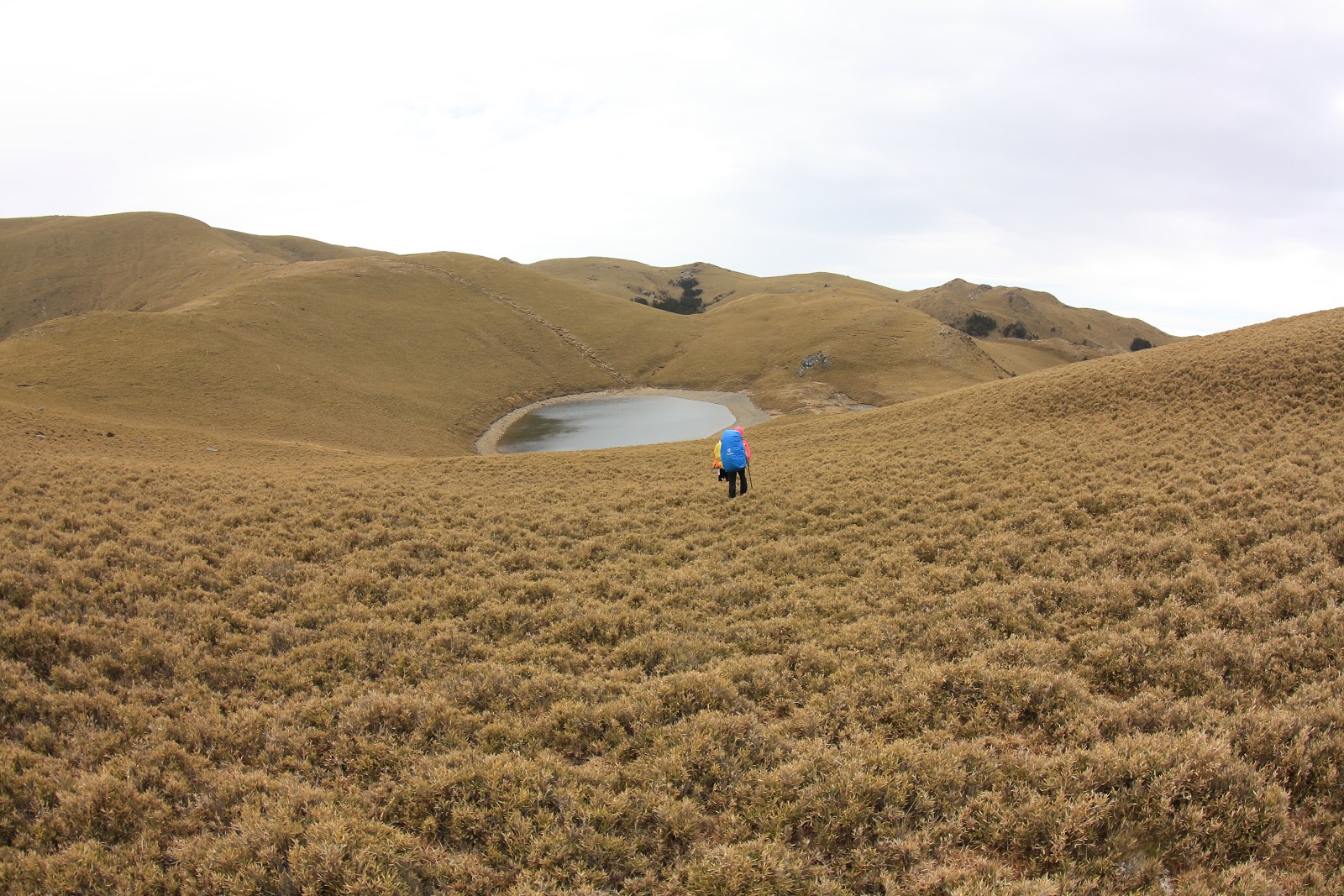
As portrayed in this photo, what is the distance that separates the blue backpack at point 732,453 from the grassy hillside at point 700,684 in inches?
54.0

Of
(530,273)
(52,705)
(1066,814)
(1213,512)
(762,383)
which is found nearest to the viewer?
(1066,814)

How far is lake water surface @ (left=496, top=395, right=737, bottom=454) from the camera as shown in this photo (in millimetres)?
58344

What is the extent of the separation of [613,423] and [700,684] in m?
57.9

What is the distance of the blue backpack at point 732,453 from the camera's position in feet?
66.6

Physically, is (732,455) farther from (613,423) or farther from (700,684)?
(613,423)

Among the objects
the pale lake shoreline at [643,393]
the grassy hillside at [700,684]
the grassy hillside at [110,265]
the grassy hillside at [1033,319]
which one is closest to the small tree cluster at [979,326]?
the grassy hillside at [1033,319]

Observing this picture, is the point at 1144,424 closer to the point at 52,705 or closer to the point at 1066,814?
the point at 1066,814

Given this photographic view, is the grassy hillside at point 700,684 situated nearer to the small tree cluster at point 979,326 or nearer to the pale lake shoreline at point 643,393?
the pale lake shoreline at point 643,393

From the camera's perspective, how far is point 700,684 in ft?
31.7

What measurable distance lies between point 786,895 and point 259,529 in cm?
1695

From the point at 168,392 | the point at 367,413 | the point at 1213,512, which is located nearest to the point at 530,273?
the point at 367,413

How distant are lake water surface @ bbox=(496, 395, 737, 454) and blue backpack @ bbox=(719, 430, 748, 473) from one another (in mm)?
30674

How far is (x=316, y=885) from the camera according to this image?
6.15 m

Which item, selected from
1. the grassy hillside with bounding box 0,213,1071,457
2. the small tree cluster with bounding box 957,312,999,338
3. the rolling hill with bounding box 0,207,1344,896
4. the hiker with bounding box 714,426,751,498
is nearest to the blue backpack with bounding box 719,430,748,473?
the hiker with bounding box 714,426,751,498
